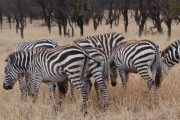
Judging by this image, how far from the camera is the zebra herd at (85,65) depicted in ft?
24.3

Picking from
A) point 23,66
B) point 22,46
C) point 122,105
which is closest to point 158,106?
point 122,105

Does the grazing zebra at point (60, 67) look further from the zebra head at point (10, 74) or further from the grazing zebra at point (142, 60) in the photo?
the grazing zebra at point (142, 60)

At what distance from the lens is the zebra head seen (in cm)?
854

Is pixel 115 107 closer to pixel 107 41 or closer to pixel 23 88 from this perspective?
pixel 23 88

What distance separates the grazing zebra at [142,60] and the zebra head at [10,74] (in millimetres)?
2426

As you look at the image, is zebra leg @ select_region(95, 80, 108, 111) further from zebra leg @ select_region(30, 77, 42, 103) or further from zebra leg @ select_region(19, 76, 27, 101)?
zebra leg @ select_region(19, 76, 27, 101)

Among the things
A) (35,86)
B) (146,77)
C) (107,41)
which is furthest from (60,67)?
(107,41)

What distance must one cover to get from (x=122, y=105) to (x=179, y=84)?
80.8 inches

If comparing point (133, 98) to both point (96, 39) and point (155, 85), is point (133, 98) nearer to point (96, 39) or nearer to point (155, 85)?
point (155, 85)

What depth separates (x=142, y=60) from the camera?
830 cm

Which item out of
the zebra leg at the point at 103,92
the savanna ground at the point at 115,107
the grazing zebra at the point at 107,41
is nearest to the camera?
the savanna ground at the point at 115,107

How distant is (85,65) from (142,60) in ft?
4.84

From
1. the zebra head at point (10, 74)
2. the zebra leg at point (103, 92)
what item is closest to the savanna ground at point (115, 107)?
the zebra leg at point (103, 92)

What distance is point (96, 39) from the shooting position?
9.91 m
